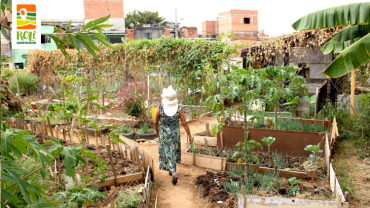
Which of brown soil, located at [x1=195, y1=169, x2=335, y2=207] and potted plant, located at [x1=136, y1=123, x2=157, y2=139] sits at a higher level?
potted plant, located at [x1=136, y1=123, x2=157, y2=139]

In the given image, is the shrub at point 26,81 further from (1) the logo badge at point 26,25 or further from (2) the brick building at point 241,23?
(2) the brick building at point 241,23

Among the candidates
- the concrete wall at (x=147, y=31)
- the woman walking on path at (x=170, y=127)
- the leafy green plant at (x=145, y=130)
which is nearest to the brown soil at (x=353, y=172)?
the woman walking on path at (x=170, y=127)

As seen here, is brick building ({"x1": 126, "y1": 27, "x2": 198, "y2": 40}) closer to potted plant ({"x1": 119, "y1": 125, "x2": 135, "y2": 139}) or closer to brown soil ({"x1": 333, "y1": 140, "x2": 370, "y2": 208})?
potted plant ({"x1": 119, "y1": 125, "x2": 135, "y2": 139})

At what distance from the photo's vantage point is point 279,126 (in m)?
6.19

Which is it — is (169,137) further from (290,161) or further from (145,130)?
(145,130)

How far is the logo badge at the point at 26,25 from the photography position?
1.44 m

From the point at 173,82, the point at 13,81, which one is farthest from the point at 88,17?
the point at 173,82

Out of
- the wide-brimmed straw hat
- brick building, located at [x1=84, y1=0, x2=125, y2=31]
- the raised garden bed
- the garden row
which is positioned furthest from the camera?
brick building, located at [x1=84, y1=0, x2=125, y2=31]

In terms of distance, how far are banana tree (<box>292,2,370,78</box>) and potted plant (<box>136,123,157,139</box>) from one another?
13.7 feet

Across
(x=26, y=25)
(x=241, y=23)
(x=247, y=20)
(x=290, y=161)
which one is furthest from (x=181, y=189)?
(x=247, y=20)

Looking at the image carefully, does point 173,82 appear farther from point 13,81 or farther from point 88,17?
point 88,17

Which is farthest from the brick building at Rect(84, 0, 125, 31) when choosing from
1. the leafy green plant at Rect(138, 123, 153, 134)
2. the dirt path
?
the dirt path

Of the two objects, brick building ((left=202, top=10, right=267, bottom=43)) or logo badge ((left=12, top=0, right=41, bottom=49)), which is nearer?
logo badge ((left=12, top=0, right=41, bottom=49))

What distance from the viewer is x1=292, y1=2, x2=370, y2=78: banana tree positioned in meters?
3.84
